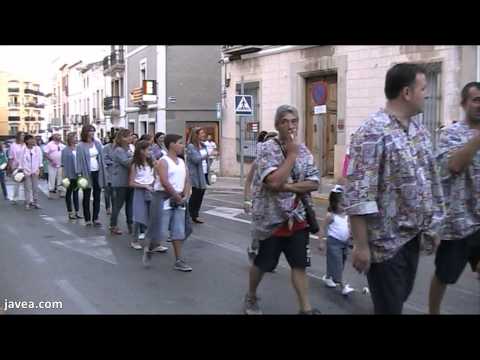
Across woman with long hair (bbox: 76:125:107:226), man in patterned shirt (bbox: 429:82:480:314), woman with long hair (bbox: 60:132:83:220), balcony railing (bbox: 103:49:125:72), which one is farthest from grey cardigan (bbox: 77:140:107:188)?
balcony railing (bbox: 103:49:125:72)

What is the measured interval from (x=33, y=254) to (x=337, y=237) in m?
4.21

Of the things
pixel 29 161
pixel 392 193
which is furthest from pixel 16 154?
pixel 392 193

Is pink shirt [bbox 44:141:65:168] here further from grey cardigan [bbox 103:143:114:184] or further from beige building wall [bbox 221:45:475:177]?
beige building wall [bbox 221:45:475:177]

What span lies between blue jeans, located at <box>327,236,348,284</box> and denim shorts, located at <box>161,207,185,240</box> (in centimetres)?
183

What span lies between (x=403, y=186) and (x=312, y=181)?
1571 mm

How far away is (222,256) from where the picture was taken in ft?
24.9

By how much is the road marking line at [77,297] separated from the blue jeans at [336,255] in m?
2.31

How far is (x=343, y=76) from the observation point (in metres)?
16.4

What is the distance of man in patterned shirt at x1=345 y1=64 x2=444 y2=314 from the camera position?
3164 mm

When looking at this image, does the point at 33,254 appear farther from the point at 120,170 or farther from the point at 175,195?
the point at 175,195
